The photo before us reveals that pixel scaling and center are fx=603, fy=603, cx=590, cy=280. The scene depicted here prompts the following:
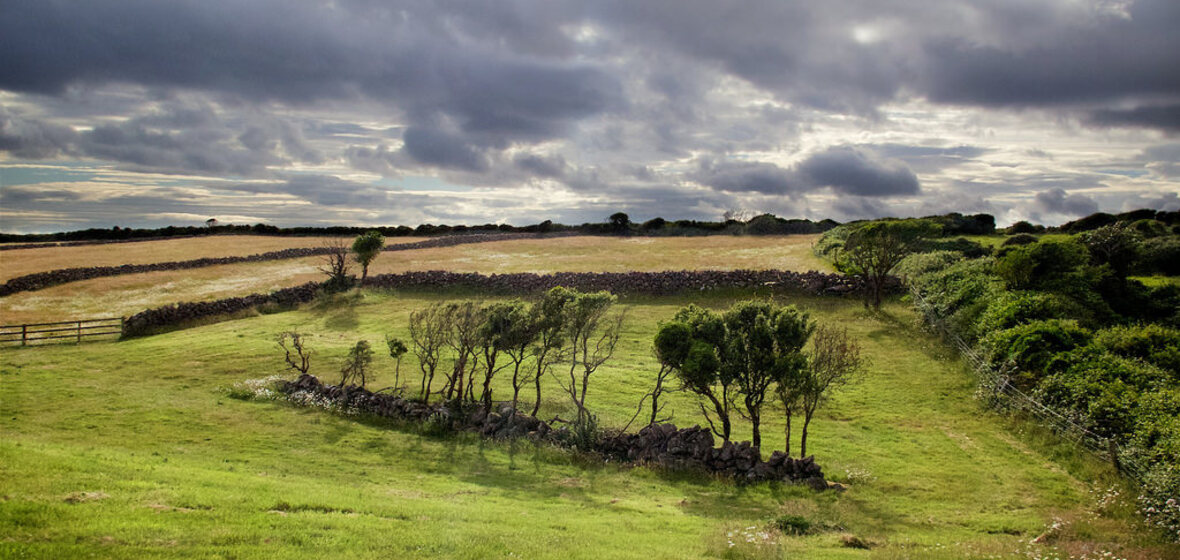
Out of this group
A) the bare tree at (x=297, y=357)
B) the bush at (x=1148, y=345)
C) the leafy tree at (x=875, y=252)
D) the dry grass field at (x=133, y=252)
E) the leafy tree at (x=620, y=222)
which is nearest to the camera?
the bush at (x=1148, y=345)

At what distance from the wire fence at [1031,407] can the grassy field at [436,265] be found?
2535 cm

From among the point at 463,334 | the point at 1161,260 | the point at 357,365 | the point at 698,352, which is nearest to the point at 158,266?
the point at 357,365

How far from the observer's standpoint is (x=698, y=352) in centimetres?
2323

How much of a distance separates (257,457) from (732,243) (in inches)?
2955

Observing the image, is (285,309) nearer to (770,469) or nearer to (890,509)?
(770,469)

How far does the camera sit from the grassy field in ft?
173

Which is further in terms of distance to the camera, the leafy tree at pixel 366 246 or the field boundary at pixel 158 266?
the leafy tree at pixel 366 246

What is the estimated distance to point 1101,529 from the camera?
17469 millimetres

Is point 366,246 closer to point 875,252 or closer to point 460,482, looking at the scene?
point 460,482

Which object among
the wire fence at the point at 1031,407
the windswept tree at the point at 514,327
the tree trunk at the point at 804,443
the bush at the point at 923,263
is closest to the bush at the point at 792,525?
the tree trunk at the point at 804,443

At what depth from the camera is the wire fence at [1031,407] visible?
68.7ft

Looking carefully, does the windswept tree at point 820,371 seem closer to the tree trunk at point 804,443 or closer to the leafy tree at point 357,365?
the tree trunk at point 804,443

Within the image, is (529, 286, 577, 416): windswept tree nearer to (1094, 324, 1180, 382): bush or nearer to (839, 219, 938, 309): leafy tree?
(1094, 324, 1180, 382): bush

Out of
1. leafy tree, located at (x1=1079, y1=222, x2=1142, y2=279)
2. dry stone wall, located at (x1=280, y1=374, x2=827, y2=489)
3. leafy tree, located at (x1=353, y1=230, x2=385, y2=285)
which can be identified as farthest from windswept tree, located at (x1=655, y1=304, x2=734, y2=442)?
leafy tree, located at (x1=353, y1=230, x2=385, y2=285)
